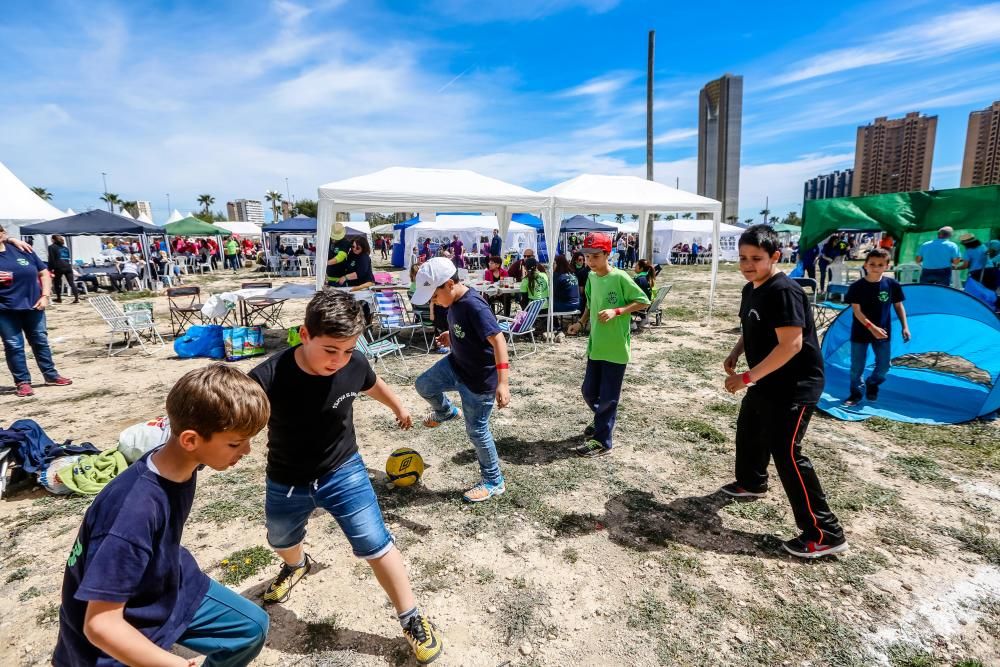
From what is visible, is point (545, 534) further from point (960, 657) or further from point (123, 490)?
point (123, 490)

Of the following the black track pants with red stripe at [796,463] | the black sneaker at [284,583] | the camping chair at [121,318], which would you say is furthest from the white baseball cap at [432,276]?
the camping chair at [121,318]

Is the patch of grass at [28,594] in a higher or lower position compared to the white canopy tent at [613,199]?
lower

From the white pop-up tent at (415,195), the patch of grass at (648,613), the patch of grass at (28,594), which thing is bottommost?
the patch of grass at (648,613)

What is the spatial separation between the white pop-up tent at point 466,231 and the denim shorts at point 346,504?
21.8m

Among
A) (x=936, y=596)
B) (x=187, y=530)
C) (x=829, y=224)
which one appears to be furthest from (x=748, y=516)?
(x=829, y=224)

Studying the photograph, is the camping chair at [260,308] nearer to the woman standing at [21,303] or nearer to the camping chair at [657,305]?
the woman standing at [21,303]

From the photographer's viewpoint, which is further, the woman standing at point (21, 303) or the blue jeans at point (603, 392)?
the woman standing at point (21, 303)

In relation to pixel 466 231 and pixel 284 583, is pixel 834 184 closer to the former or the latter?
pixel 466 231

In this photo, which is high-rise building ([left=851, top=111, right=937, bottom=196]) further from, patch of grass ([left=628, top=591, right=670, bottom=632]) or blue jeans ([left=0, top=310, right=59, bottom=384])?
blue jeans ([left=0, top=310, right=59, bottom=384])

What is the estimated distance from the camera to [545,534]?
3.21m

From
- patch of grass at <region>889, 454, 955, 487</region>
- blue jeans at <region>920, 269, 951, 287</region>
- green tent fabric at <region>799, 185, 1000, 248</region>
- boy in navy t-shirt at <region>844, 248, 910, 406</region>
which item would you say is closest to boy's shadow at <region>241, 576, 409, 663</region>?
patch of grass at <region>889, 454, 955, 487</region>

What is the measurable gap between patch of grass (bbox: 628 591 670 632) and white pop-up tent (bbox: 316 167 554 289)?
22.5 feet

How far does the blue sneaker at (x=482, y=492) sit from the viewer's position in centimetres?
355

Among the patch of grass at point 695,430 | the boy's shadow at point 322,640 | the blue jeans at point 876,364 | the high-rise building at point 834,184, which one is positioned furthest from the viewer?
the high-rise building at point 834,184
